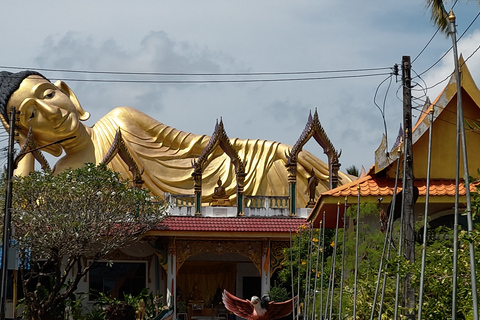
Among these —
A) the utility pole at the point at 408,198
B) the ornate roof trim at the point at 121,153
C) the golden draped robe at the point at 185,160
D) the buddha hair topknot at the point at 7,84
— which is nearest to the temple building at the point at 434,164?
the utility pole at the point at 408,198

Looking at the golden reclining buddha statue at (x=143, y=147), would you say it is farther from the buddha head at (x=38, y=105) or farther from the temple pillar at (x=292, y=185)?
the temple pillar at (x=292, y=185)

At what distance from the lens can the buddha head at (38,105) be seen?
31.1m

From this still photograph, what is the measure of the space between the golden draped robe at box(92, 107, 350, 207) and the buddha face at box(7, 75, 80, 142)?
4.57 ft

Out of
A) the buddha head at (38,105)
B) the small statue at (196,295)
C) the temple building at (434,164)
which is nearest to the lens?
the temple building at (434,164)

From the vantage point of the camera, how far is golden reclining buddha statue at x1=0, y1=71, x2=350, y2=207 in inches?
1236

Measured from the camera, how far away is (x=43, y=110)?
103 ft

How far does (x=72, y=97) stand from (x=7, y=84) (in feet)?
8.82

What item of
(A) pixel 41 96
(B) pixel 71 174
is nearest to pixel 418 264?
(B) pixel 71 174

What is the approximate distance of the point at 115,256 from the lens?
94.2 feet

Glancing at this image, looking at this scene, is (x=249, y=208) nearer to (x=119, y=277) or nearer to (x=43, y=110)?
(x=119, y=277)

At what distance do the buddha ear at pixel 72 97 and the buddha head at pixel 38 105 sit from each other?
478 mm

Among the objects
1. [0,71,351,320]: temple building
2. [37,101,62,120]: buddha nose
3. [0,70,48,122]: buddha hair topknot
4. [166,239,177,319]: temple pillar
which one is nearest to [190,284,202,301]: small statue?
[0,71,351,320]: temple building

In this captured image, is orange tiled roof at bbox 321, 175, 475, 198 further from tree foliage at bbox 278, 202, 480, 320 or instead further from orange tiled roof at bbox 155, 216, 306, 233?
orange tiled roof at bbox 155, 216, 306, 233

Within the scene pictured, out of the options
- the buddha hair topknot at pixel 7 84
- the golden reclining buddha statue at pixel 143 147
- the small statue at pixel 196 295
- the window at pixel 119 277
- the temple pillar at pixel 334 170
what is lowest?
the small statue at pixel 196 295
